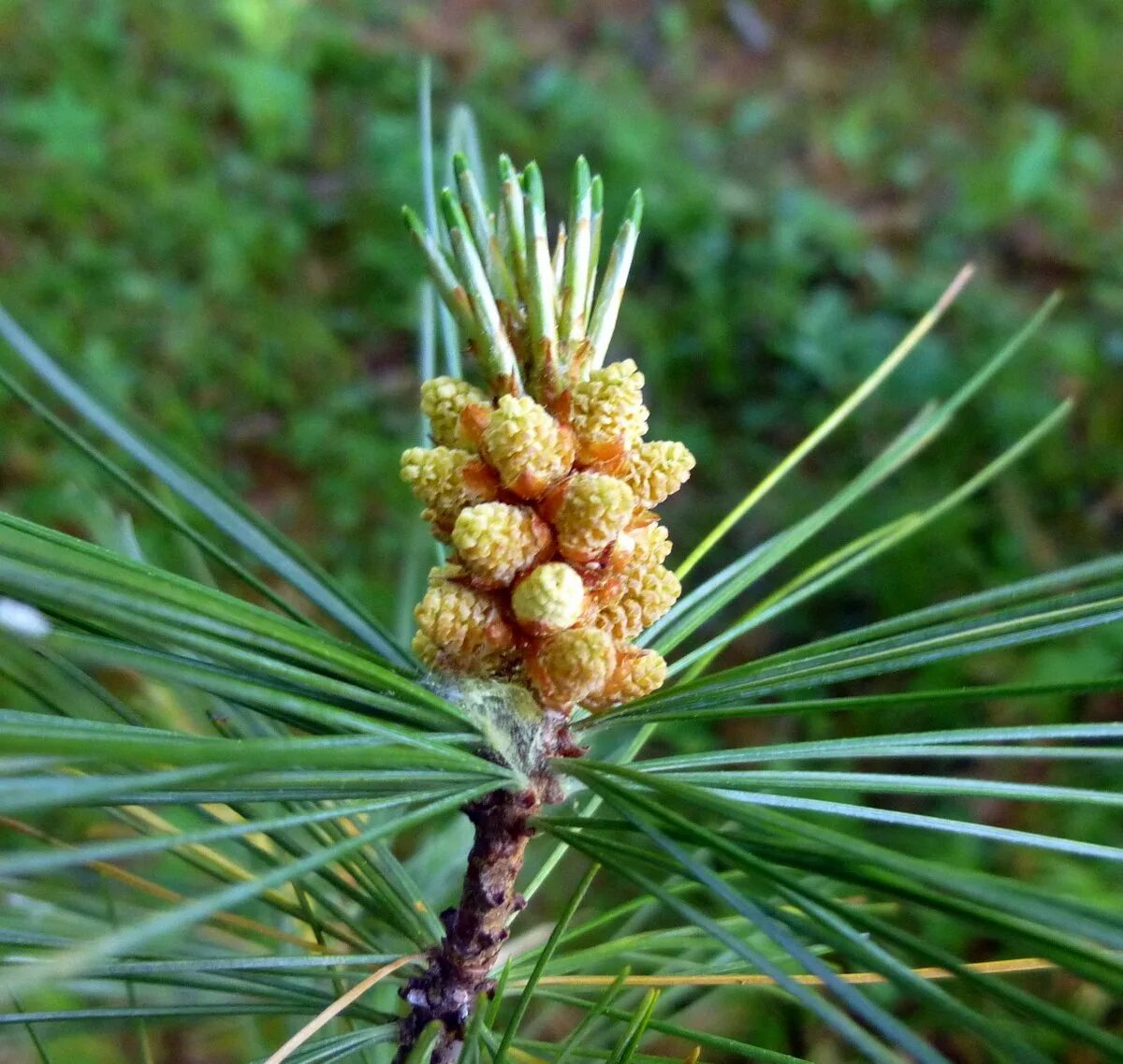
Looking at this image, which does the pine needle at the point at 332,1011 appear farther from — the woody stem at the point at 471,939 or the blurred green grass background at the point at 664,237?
the blurred green grass background at the point at 664,237

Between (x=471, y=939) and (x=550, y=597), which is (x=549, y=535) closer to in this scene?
(x=550, y=597)

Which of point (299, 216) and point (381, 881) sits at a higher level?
point (299, 216)

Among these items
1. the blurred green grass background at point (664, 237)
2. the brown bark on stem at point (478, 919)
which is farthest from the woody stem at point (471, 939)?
the blurred green grass background at point (664, 237)

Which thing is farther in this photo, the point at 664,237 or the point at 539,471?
the point at 664,237

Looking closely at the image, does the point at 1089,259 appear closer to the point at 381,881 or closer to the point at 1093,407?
the point at 1093,407

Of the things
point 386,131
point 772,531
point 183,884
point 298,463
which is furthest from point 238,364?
point 183,884

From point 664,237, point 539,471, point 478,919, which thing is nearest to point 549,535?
point 539,471

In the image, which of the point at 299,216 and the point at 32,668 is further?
the point at 299,216
